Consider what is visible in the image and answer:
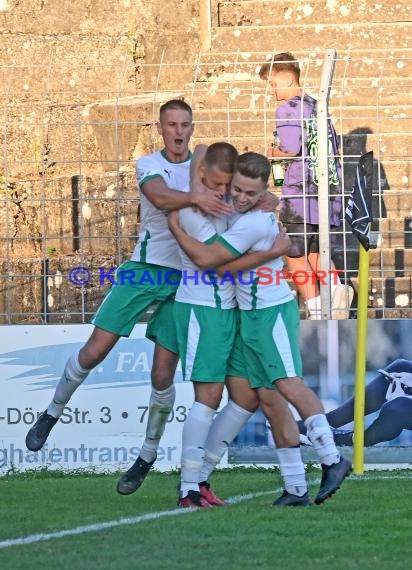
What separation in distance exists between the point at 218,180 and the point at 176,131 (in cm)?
87

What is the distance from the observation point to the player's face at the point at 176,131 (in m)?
8.62

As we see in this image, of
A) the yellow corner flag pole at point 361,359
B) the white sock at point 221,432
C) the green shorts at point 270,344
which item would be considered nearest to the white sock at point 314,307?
the yellow corner flag pole at point 361,359

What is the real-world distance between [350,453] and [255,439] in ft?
2.39

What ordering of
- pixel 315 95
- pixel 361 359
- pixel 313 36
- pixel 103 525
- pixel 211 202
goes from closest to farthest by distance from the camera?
pixel 103 525 → pixel 211 202 → pixel 361 359 → pixel 315 95 → pixel 313 36

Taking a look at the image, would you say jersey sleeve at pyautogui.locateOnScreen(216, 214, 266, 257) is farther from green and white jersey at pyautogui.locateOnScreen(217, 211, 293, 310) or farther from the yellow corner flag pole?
the yellow corner flag pole

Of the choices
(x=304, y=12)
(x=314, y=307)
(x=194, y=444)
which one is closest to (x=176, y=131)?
(x=194, y=444)

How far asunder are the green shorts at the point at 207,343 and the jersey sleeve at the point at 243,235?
366mm

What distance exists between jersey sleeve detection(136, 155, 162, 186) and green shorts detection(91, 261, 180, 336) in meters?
0.57

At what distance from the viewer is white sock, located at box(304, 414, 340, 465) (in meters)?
7.83

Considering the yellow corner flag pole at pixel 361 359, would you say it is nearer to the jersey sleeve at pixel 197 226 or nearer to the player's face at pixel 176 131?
the player's face at pixel 176 131

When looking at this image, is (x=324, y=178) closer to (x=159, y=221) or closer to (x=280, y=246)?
(x=159, y=221)

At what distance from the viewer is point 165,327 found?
8.79 m

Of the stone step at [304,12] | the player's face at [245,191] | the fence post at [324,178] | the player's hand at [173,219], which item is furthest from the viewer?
the stone step at [304,12]

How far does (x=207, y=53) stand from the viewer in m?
16.2
